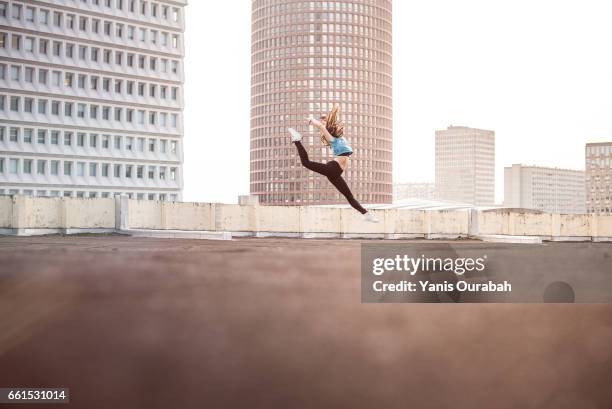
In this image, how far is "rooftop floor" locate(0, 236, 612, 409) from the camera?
7.58m

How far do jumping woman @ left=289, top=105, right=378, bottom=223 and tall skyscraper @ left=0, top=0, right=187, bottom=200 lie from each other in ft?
274

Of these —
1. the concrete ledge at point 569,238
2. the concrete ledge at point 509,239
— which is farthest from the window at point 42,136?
the concrete ledge at point 569,238

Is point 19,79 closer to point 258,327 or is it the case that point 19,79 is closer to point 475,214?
point 475,214

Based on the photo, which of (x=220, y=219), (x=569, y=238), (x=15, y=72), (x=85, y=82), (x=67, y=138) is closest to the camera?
(x=220, y=219)

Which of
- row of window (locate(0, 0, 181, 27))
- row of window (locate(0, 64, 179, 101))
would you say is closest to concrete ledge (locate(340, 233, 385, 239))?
row of window (locate(0, 64, 179, 101))

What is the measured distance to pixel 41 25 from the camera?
96750mm

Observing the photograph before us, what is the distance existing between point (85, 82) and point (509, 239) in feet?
225

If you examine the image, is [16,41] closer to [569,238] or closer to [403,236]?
[403,236]

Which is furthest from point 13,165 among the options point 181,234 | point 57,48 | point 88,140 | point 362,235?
point 362,235

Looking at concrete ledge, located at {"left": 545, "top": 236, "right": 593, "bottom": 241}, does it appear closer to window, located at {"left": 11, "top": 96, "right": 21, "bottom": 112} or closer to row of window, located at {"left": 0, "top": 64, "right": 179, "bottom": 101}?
row of window, located at {"left": 0, "top": 64, "right": 179, "bottom": 101}

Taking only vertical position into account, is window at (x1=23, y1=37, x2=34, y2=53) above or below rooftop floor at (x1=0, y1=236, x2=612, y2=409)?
above

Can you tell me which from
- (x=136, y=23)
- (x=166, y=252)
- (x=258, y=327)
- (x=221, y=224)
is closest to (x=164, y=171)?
(x=136, y=23)

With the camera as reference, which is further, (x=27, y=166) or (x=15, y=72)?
(x=27, y=166)

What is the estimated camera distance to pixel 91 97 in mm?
102562
